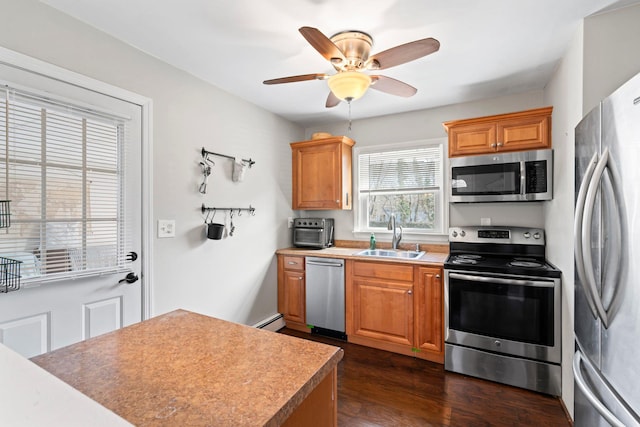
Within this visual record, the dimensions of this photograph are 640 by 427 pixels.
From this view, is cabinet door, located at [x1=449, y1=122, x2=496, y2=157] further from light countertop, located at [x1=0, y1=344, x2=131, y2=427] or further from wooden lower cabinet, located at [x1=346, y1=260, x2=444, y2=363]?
light countertop, located at [x1=0, y1=344, x2=131, y2=427]

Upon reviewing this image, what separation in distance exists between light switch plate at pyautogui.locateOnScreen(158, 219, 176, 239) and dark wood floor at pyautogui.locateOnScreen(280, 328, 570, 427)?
1727 millimetres

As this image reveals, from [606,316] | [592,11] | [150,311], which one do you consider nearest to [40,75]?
[150,311]

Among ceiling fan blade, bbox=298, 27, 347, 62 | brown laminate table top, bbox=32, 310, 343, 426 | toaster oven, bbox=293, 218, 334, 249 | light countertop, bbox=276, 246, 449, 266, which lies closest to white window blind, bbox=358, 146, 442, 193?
toaster oven, bbox=293, 218, 334, 249

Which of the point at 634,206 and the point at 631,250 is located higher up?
the point at 634,206

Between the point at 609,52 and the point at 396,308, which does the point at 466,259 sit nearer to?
the point at 396,308

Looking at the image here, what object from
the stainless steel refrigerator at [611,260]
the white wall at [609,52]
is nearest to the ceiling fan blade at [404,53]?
the stainless steel refrigerator at [611,260]

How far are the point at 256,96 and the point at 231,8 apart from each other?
1.28 m

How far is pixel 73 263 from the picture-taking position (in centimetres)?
177

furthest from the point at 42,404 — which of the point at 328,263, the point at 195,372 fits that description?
the point at 328,263

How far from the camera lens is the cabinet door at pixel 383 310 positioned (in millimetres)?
2805

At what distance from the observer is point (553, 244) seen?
2.44m

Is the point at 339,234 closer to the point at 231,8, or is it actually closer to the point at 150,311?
the point at 150,311

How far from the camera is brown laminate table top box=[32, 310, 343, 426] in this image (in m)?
0.71

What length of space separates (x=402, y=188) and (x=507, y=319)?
168cm
